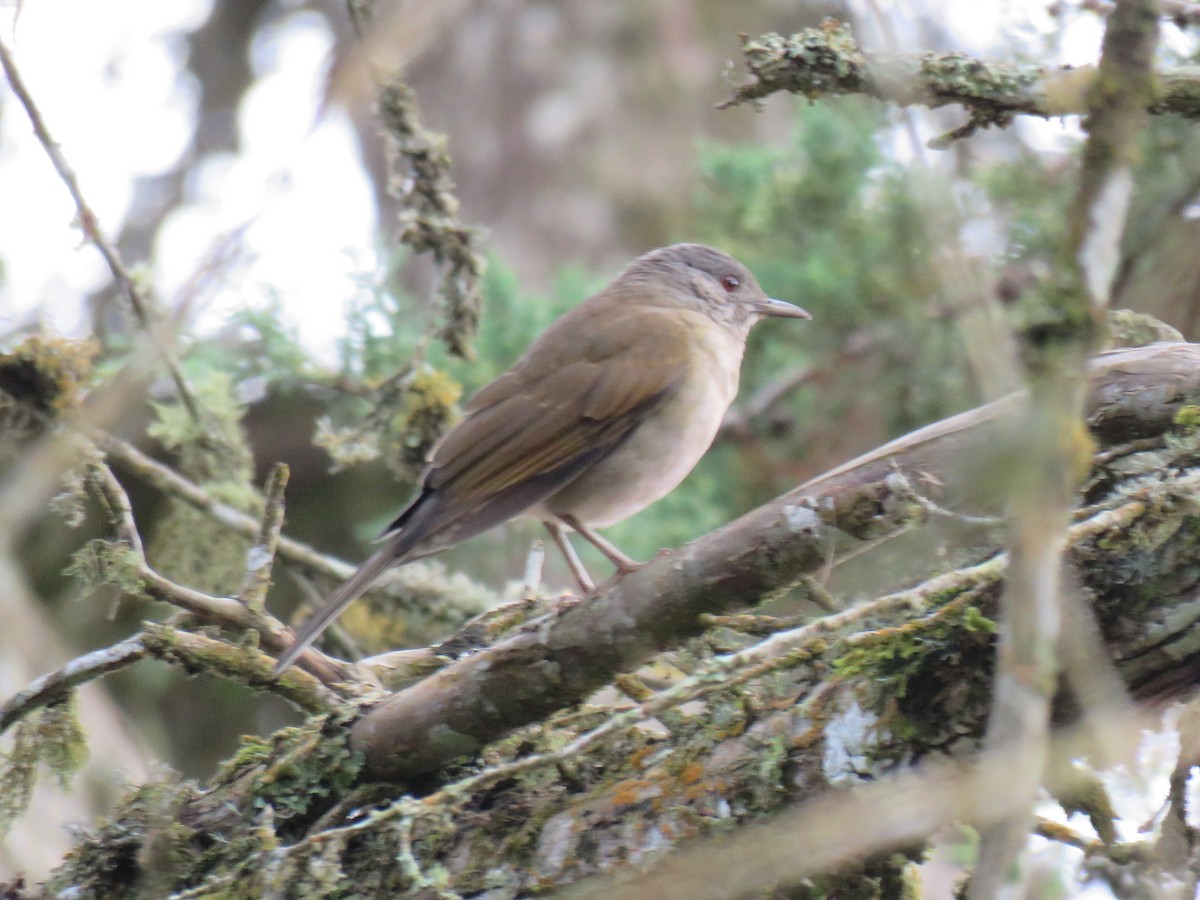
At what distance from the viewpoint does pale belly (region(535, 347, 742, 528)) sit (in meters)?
4.16

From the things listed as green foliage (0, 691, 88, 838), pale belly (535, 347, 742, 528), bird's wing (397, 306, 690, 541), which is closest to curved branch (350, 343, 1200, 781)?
green foliage (0, 691, 88, 838)

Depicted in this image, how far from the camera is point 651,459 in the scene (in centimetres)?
416

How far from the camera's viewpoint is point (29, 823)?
4.76 metres

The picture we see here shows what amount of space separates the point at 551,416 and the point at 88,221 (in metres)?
1.52

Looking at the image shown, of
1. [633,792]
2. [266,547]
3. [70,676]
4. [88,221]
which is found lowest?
[633,792]

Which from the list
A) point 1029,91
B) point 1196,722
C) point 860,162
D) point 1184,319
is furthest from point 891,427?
Result: point 1196,722

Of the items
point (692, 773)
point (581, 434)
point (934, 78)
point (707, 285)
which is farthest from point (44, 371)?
point (934, 78)

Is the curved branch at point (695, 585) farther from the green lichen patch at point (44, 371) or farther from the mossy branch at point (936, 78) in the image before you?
the green lichen patch at point (44, 371)

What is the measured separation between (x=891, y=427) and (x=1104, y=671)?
3.62 meters

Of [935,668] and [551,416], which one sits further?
[551,416]

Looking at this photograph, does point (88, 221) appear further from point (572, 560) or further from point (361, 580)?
point (572, 560)

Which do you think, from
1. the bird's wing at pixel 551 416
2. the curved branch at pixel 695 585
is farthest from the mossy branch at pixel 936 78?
the bird's wing at pixel 551 416

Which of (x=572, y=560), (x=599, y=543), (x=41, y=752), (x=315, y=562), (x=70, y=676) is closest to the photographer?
(x=70, y=676)

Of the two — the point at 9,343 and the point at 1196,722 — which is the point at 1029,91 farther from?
the point at 9,343
